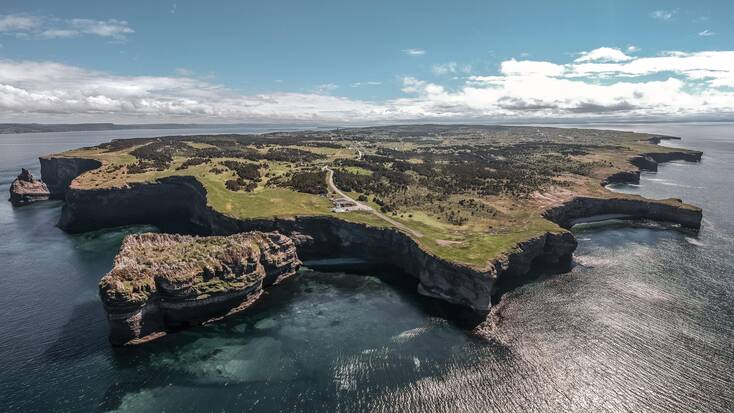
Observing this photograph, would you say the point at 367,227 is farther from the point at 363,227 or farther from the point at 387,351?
the point at 387,351

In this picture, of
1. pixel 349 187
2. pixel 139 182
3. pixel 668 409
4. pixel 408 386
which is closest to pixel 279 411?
pixel 408 386

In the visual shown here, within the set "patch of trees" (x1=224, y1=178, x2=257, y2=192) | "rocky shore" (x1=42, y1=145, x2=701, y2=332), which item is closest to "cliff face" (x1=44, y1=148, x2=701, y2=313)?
"rocky shore" (x1=42, y1=145, x2=701, y2=332)

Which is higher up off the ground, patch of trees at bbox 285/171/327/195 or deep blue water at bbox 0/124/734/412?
patch of trees at bbox 285/171/327/195

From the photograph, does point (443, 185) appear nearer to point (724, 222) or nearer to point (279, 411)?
point (724, 222)

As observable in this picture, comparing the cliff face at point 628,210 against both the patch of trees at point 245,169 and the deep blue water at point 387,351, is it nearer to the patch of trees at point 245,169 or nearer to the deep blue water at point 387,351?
the deep blue water at point 387,351

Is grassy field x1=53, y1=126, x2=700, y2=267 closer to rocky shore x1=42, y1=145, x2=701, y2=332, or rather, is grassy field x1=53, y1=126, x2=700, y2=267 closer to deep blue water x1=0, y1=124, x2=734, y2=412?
rocky shore x1=42, y1=145, x2=701, y2=332

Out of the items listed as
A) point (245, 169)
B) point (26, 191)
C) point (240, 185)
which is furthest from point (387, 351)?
point (26, 191)
